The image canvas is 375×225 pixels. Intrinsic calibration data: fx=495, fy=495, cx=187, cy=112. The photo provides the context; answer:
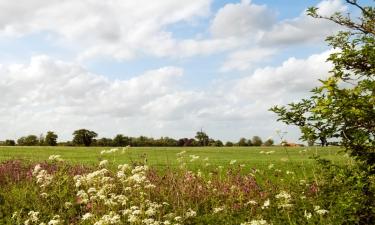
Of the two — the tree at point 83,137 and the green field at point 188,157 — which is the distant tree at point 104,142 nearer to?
the tree at point 83,137

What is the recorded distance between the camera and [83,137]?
68.6 m

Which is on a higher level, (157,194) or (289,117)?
(289,117)

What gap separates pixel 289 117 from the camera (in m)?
8.14

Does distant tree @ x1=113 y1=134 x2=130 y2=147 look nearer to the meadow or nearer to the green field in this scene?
the green field

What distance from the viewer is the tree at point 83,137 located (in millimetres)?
68188

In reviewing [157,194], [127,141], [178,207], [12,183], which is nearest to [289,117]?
[178,207]

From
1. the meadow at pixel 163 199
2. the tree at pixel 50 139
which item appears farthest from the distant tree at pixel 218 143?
the meadow at pixel 163 199

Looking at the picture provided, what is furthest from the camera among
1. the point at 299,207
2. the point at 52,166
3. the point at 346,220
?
the point at 52,166

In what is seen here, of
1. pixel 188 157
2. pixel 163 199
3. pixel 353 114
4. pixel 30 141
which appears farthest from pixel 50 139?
pixel 353 114

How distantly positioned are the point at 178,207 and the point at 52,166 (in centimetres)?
623

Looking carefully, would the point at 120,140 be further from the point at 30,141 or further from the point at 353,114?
the point at 353,114

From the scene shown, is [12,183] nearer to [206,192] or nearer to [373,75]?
[206,192]

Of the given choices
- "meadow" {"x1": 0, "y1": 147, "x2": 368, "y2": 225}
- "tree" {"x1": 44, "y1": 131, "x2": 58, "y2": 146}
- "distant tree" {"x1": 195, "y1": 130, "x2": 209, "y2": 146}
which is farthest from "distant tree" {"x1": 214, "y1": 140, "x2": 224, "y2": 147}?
"meadow" {"x1": 0, "y1": 147, "x2": 368, "y2": 225}

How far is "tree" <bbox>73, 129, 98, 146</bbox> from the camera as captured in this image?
68188mm
